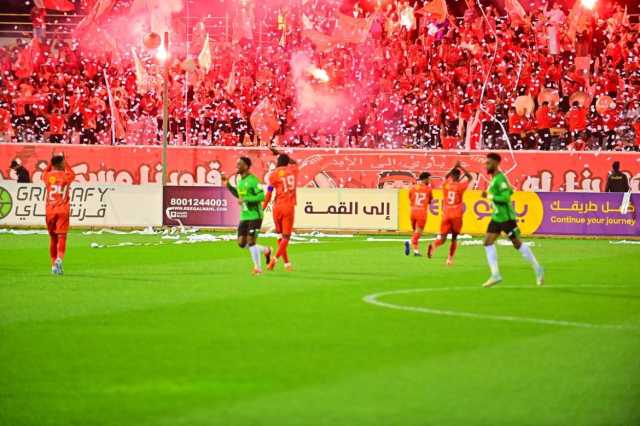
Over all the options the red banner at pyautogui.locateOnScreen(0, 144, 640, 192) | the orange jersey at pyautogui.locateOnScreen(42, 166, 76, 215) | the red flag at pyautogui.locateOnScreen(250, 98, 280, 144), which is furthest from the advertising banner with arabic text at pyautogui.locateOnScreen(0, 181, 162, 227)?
the orange jersey at pyautogui.locateOnScreen(42, 166, 76, 215)

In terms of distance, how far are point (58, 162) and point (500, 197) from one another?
25.1 ft

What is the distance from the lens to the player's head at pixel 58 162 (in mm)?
20125

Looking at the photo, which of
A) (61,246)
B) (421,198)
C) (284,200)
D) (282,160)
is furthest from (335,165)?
(61,246)

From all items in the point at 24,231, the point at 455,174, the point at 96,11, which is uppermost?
the point at 96,11

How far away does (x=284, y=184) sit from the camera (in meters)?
21.7

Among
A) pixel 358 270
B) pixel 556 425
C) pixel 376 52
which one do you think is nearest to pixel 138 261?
pixel 358 270

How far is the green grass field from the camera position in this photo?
861 cm

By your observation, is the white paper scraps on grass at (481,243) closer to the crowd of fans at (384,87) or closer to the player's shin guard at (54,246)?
the crowd of fans at (384,87)

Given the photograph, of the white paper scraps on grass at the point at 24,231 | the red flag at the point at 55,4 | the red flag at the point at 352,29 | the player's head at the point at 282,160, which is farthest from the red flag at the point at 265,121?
the player's head at the point at 282,160

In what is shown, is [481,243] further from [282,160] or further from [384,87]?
[282,160]

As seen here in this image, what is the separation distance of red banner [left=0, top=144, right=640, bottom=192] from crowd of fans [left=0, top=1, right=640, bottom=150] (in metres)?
1.02

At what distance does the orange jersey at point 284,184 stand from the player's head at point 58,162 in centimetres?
382

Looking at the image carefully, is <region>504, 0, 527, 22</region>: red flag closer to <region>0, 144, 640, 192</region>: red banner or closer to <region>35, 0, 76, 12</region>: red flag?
<region>0, 144, 640, 192</region>: red banner

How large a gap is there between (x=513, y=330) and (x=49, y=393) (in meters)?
5.82
